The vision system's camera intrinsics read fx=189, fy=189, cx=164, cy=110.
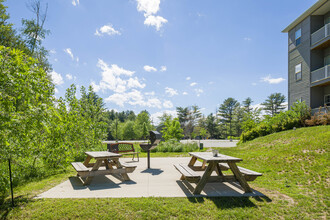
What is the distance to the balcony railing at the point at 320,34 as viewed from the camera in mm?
13750

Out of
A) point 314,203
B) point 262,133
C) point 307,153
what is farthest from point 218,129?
point 314,203

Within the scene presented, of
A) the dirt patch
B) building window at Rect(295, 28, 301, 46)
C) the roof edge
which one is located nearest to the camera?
the dirt patch

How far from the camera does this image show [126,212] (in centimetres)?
343

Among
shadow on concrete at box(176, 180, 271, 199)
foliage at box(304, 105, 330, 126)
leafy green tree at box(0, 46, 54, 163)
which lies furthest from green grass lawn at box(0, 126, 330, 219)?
foliage at box(304, 105, 330, 126)

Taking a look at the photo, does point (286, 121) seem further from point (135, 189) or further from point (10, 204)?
point (10, 204)

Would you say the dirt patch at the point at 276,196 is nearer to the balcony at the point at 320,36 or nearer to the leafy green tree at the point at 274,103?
the balcony at the point at 320,36

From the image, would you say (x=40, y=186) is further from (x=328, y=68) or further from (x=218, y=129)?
(x=218, y=129)

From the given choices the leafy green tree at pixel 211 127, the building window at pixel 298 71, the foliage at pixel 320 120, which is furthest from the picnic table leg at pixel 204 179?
the leafy green tree at pixel 211 127

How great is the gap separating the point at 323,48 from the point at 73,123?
1923 cm

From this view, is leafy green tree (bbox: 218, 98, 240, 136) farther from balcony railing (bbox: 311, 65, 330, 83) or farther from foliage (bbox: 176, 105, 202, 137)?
balcony railing (bbox: 311, 65, 330, 83)

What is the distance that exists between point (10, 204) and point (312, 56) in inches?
799

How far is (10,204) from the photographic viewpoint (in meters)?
3.82

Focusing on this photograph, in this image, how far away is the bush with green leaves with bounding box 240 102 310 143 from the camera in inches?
553

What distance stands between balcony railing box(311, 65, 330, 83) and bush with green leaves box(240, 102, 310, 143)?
7.07ft
